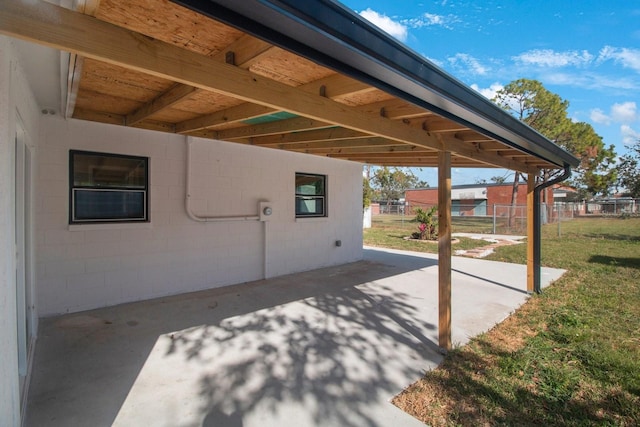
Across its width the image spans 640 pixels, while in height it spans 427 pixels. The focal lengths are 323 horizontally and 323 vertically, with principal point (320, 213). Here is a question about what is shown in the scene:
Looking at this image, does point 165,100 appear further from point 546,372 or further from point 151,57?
point 546,372

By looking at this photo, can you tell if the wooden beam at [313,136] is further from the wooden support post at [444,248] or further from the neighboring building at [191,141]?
the wooden support post at [444,248]

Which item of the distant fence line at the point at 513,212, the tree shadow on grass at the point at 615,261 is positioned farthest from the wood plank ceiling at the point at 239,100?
the distant fence line at the point at 513,212

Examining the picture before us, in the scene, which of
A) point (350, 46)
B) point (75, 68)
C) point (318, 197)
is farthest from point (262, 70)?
point (318, 197)

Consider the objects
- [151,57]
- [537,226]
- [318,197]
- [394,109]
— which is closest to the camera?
[151,57]

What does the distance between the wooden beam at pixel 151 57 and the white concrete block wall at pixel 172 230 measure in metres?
3.31

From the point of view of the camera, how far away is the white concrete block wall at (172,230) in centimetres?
396

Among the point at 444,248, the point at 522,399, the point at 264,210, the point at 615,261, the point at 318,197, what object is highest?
the point at 318,197

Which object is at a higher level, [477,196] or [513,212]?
[477,196]

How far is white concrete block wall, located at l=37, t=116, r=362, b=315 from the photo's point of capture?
3957mm

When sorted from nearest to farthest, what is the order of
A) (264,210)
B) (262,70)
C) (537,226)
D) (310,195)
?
(262,70) → (537,226) → (264,210) → (310,195)

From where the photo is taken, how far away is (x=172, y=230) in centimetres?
490

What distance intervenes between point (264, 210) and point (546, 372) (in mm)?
4543

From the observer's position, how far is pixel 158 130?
4.60 meters

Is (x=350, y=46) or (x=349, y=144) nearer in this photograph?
(x=350, y=46)
